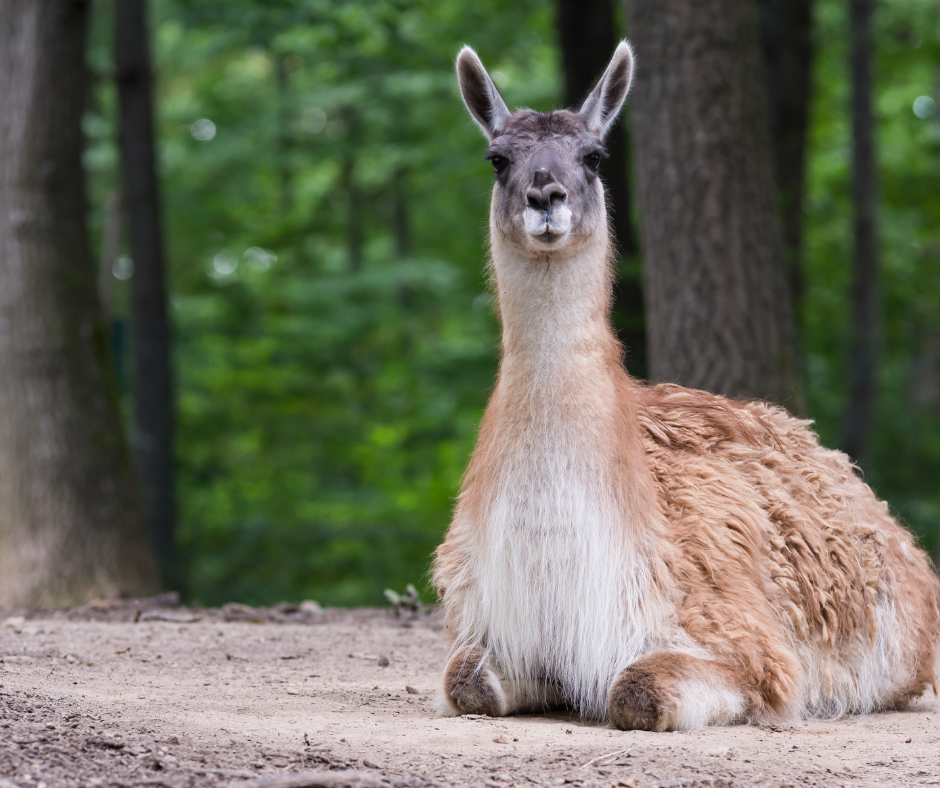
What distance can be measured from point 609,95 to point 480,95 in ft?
1.89

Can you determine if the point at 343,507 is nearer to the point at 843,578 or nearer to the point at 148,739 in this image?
the point at 843,578

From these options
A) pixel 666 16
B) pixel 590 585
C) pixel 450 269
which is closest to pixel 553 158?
pixel 590 585

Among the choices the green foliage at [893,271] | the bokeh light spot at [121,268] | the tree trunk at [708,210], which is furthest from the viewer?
the bokeh light spot at [121,268]

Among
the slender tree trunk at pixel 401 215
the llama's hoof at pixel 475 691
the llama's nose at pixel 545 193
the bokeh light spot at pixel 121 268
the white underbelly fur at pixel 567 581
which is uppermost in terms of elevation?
the slender tree trunk at pixel 401 215

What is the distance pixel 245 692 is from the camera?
4.38 meters

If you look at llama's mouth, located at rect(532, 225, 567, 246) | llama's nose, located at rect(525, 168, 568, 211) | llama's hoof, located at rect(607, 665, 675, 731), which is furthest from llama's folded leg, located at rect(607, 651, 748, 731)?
llama's nose, located at rect(525, 168, 568, 211)

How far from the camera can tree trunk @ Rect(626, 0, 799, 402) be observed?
6.76m

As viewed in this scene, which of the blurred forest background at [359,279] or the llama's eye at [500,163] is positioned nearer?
the llama's eye at [500,163]

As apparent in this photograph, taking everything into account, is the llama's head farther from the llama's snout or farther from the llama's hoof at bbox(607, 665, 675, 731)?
the llama's hoof at bbox(607, 665, 675, 731)

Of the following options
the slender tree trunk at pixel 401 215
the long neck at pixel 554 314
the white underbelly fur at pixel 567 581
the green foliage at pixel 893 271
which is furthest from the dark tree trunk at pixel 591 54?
the slender tree trunk at pixel 401 215

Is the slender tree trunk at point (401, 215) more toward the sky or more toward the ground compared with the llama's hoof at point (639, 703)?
more toward the sky

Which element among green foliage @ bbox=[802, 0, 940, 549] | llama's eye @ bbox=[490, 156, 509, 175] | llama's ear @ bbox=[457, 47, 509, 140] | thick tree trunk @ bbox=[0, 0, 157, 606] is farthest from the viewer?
green foliage @ bbox=[802, 0, 940, 549]

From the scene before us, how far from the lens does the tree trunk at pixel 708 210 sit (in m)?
6.76

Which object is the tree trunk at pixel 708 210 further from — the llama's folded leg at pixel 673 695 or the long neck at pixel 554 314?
the llama's folded leg at pixel 673 695
